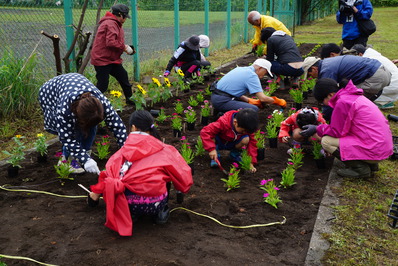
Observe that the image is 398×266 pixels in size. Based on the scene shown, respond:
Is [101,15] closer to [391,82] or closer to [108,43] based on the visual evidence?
[108,43]

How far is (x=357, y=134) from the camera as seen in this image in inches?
168

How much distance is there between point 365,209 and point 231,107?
2.73 m

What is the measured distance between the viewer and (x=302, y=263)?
2.96m

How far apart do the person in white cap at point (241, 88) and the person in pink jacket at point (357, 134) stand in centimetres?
147

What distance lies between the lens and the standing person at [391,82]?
6.61 m

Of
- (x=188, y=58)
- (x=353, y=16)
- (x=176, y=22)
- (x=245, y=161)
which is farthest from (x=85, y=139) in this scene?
(x=176, y=22)

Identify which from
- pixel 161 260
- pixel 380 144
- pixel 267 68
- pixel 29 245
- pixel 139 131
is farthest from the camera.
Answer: pixel 267 68

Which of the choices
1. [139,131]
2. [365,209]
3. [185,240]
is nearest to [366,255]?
[365,209]

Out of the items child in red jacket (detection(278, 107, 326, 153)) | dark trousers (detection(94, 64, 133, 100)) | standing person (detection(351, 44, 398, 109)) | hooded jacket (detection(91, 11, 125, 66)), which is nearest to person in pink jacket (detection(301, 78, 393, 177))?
child in red jacket (detection(278, 107, 326, 153))

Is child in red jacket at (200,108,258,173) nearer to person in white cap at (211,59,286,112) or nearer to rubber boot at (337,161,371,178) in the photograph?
rubber boot at (337,161,371,178)

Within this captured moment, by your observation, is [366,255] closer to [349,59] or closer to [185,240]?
[185,240]

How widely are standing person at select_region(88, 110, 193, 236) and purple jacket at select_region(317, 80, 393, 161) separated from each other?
1967mm

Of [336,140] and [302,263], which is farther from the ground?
[336,140]

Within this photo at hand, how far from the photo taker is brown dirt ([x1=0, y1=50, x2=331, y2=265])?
2.99 meters
